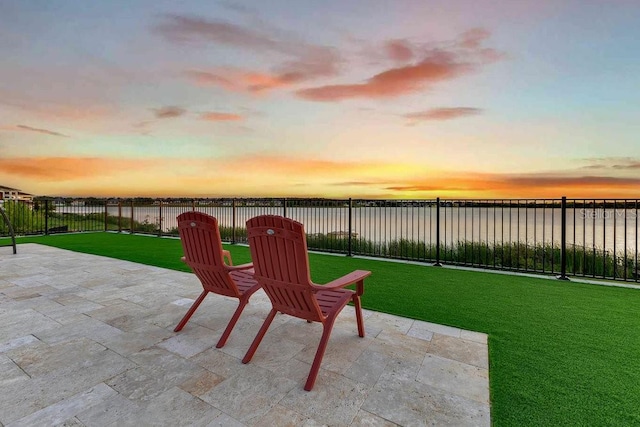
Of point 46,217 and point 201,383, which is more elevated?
point 46,217

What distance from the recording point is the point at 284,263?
217 cm

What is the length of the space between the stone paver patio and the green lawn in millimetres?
220

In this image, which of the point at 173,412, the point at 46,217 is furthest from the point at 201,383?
the point at 46,217

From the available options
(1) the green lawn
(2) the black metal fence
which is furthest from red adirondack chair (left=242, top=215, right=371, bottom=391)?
(2) the black metal fence

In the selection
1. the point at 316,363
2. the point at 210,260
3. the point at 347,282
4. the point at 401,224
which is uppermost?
the point at 401,224

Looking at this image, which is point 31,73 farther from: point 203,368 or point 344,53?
point 203,368

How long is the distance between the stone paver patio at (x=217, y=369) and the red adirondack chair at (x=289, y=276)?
0.26 meters

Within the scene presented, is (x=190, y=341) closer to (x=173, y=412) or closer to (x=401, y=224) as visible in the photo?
(x=173, y=412)

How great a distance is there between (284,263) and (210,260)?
33.9 inches

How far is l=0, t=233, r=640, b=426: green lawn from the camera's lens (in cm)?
181

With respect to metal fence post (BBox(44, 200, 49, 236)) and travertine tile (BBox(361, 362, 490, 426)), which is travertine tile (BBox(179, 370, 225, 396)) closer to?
travertine tile (BBox(361, 362, 490, 426))

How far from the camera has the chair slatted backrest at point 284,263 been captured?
2.09m

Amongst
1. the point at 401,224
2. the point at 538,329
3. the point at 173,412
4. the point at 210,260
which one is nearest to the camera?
the point at 173,412

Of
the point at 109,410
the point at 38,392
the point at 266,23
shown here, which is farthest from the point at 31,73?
the point at 109,410
